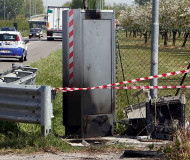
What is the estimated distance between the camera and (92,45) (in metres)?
8.25

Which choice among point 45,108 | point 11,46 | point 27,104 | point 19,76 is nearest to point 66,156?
point 45,108

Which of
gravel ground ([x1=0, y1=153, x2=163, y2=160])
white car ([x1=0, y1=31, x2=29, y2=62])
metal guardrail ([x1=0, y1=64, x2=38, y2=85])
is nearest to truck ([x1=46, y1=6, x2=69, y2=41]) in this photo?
white car ([x1=0, y1=31, x2=29, y2=62])

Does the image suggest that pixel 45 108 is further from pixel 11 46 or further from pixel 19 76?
pixel 11 46

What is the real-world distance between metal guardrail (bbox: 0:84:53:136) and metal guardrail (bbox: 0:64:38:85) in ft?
3.16

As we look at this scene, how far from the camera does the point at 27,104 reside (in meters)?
7.46

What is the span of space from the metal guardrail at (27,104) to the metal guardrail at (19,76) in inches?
38.0

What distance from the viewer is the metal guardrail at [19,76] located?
32.1 ft

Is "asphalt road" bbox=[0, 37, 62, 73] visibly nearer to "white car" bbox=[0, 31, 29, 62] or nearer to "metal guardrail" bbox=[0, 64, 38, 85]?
"white car" bbox=[0, 31, 29, 62]

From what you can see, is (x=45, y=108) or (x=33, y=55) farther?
(x=33, y=55)

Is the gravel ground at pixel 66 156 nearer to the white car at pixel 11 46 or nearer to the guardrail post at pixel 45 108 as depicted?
the guardrail post at pixel 45 108

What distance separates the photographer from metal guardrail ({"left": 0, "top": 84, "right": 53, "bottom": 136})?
7320mm

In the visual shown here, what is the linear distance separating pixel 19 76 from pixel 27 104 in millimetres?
4331

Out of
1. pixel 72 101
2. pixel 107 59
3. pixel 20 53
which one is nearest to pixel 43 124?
pixel 72 101

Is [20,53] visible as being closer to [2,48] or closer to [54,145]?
[2,48]
